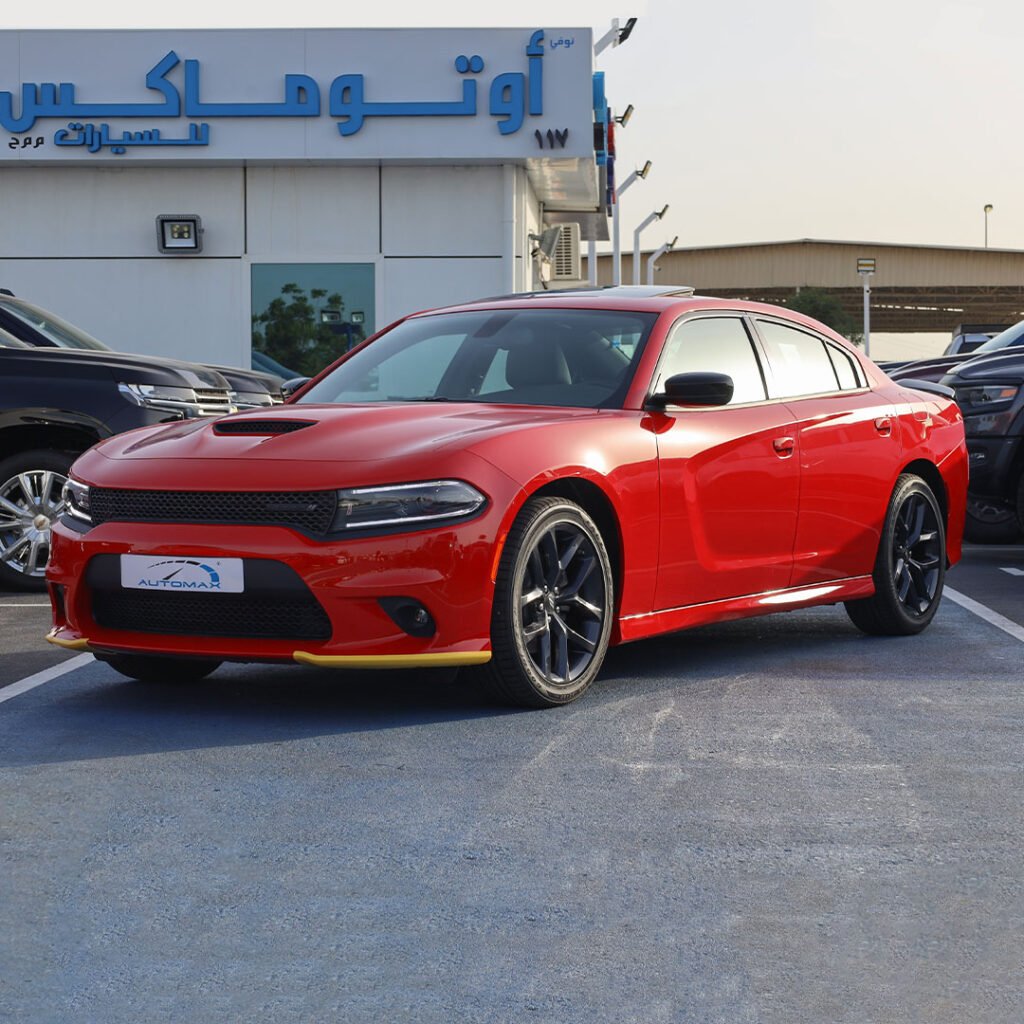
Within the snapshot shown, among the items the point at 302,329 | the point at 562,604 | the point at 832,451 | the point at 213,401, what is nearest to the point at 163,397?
the point at 213,401

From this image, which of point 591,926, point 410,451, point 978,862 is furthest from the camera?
point 410,451

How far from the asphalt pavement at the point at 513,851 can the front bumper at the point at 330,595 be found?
0.26 metres

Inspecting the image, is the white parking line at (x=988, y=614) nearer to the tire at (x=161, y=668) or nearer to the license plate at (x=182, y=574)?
the tire at (x=161, y=668)

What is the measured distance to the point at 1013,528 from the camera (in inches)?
558

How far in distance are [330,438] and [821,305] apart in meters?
82.2

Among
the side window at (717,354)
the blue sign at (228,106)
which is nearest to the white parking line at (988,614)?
the side window at (717,354)

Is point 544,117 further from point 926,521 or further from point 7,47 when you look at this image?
point 926,521

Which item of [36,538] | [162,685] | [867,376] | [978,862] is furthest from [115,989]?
[36,538]

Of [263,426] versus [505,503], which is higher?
[263,426]

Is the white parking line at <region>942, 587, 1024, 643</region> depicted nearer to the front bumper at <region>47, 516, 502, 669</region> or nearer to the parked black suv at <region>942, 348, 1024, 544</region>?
the parked black suv at <region>942, 348, 1024, 544</region>

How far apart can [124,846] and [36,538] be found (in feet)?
20.2

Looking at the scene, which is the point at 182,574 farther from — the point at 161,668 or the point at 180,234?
the point at 180,234

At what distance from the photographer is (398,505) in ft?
19.7

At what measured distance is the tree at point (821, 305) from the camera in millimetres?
85750
